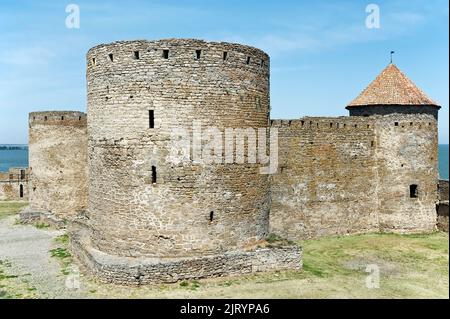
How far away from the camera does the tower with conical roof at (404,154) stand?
64.5 feet

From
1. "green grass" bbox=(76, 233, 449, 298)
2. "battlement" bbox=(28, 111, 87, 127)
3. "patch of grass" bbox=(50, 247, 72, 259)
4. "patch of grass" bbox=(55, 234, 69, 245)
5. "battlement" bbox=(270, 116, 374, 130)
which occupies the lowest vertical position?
"green grass" bbox=(76, 233, 449, 298)

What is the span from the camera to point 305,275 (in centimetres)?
1360

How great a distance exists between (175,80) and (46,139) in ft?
38.4

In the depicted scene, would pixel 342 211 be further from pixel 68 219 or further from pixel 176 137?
pixel 68 219

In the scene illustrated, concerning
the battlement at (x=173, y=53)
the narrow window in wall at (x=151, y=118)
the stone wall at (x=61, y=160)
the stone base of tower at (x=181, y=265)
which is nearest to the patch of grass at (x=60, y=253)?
the stone base of tower at (x=181, y=265)

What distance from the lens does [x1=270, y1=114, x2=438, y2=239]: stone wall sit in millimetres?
18172

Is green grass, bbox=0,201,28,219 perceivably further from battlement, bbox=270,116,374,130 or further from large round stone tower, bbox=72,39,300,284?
battlement, bbox=270,116,374,130

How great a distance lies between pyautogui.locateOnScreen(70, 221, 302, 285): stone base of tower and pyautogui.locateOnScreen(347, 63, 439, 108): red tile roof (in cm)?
927

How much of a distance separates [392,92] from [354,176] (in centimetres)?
442

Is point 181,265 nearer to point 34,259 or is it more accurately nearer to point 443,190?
point 34,259

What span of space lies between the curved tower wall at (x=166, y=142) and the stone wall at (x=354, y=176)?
177 inches

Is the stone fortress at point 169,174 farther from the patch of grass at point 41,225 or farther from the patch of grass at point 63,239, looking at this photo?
the patch of grass at point 41,225

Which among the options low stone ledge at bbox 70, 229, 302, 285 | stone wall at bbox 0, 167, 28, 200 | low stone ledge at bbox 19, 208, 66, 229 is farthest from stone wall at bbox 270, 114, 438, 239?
stone wall at bbox 0, 167, 28, 200
